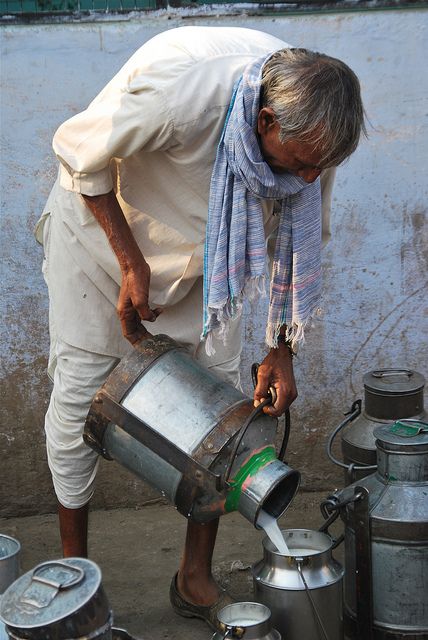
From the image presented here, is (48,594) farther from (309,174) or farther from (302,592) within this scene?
(309,174)

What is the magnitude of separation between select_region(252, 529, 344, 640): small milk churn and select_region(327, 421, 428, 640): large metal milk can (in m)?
0.12

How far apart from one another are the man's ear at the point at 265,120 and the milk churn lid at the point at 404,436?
103cm

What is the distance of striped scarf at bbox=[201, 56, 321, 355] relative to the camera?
8.83 ft

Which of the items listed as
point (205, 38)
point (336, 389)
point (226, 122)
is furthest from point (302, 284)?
point (336, 389)

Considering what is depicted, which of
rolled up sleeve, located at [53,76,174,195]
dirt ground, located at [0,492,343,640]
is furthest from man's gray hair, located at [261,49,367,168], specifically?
dirt ground, located at [0,492,343,640]

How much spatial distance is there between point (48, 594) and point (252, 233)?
3.69 ft

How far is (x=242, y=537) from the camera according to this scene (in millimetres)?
4094

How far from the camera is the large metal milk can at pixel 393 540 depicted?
307 cm

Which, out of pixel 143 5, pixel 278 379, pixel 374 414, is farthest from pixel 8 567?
pixel 143 5

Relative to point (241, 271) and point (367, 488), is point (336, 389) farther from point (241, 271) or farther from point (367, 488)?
point (241, 271)

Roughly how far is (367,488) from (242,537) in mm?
1033

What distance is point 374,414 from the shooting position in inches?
142

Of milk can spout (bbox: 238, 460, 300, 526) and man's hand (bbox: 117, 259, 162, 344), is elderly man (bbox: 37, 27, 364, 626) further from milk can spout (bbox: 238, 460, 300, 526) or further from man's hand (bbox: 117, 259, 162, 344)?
milk can spout (bbox: 238, 460, 300, 526)

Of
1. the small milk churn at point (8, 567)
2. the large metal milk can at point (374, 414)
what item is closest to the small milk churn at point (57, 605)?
the small milk churn at point (8, 567)
